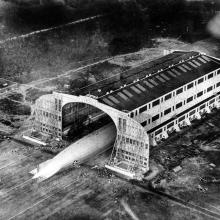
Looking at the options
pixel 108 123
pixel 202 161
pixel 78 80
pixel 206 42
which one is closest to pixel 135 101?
pixel 108 123

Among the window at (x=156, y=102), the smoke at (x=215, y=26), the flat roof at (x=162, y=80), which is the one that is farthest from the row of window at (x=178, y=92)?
the smoke at (x=215, y=26)

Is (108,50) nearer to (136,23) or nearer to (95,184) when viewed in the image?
(136,23)

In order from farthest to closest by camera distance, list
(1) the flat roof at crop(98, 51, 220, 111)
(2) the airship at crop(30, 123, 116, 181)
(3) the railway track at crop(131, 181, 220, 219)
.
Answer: (1) the flat roof at crop(98, 51, 220, 111) < (2) the airship at crop(30, 123, 116, 181) < (3) the railway track at crop(131, 181, 220, 219)

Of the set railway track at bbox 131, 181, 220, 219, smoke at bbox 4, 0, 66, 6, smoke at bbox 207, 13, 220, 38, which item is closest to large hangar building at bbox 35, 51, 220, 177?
railway track at bbox 131, 181, 220, 219

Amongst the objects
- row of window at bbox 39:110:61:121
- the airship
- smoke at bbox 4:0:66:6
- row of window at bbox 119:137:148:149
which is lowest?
the airship

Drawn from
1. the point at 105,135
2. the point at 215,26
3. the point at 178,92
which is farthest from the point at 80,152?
the point at 215,26

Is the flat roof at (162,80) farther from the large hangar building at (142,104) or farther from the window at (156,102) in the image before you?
the window at (156,102)

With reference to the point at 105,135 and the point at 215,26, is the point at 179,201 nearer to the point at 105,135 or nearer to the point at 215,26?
the point at 105,135

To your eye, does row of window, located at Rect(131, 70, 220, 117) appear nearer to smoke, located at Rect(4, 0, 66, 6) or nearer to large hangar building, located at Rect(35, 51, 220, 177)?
large hangar building, located at Rect(35, 51, 220, 177)
